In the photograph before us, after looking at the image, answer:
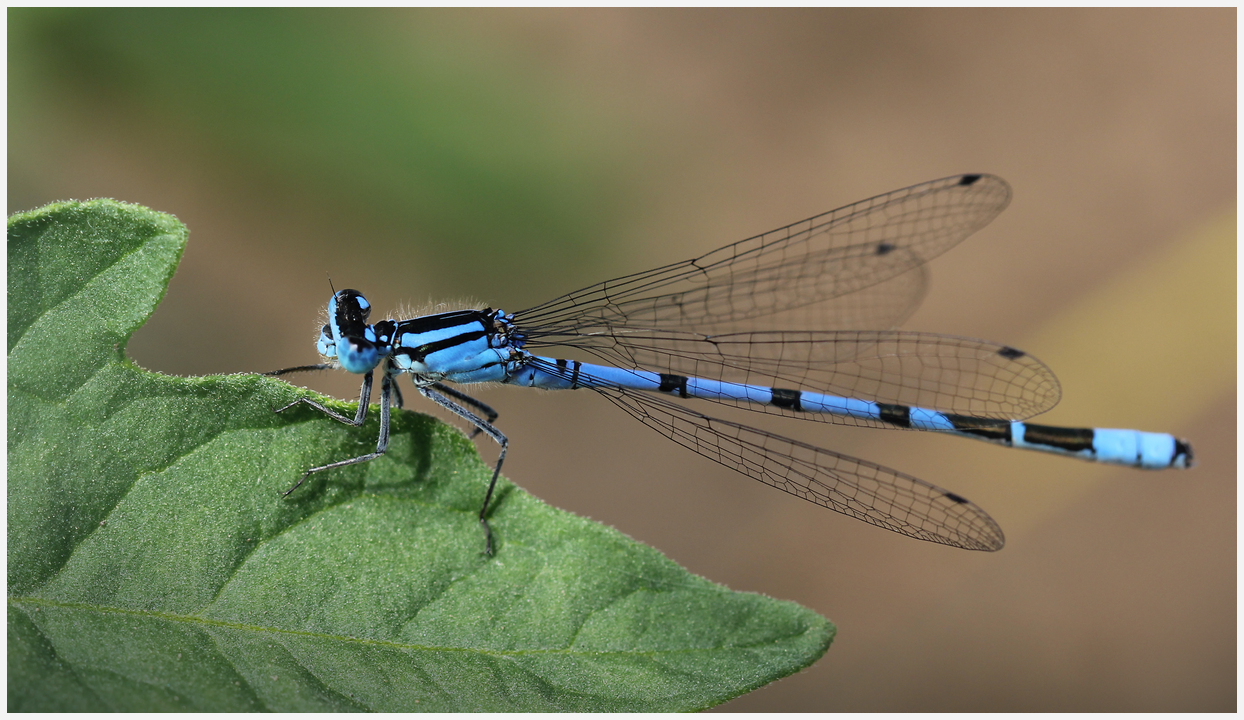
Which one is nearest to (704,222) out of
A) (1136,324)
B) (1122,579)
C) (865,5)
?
(865,5)

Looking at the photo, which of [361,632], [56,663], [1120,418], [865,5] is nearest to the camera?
[56,663]

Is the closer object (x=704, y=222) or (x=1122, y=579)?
(x=1122, y=579)

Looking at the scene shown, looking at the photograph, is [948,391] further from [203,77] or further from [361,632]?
[203,77]

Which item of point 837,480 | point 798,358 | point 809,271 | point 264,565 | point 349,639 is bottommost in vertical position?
point 349,639

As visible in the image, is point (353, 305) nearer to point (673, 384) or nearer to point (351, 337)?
point (351, 337)

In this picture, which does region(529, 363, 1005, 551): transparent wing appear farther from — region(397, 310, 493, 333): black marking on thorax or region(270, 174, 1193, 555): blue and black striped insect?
region(397, 310, 493, 333): black marking on thorax

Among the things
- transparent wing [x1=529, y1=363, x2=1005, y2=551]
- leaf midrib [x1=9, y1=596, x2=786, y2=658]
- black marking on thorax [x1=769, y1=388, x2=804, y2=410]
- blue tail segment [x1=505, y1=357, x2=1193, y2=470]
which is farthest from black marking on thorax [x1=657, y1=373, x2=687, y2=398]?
leaf midrib [x1=9, y1=596, x2=786, y2=658]

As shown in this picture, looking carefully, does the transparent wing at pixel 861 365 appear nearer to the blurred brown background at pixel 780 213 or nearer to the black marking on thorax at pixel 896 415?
the black marking on thorax at pixel 896 415

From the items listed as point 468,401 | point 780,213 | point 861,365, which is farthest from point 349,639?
point 780,213
